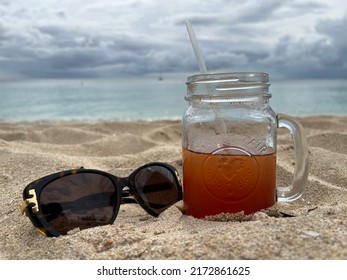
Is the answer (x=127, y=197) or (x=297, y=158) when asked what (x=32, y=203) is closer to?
(x=127, y=197)

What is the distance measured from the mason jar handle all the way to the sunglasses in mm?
545

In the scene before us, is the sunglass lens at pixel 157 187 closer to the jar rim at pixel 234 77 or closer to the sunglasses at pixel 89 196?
the sunglasses at pixel 89 196

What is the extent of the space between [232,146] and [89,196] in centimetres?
70

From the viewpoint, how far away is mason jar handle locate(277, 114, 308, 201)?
180 centimetres

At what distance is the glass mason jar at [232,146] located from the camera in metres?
1.63

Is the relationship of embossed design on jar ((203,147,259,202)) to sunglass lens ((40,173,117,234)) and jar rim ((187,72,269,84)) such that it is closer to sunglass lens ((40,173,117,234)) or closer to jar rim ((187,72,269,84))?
jar rim ((187,72,269,84))
